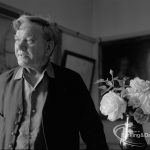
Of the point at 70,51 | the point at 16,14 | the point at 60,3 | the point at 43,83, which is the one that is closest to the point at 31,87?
the point at 43,83

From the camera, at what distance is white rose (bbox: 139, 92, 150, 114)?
54.2 inches


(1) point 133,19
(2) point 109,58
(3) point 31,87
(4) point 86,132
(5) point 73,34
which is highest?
(1) point 133,19

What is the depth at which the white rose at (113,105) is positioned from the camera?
54.5 inches

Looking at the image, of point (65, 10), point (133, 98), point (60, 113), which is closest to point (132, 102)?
point (133, 98)

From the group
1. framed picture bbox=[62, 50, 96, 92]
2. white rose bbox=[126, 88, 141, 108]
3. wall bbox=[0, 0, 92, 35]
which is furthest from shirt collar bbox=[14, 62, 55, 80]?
framed picture bbox=[62, 50, 96, 92]

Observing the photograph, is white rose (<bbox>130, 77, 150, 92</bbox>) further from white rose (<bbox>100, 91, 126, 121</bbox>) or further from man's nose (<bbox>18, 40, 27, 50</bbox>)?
man's nose (<bbox>18, 40, 27, 50</bbox>)

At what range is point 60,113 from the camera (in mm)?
1209

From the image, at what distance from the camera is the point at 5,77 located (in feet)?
4.17

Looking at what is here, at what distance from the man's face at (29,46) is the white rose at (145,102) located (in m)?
0.51

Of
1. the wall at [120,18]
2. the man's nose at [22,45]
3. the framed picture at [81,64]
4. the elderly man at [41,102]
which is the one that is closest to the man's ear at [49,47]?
the elderly man at [41,102]

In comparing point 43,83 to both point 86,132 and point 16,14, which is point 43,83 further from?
point 16,14

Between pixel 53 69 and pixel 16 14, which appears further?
pixel 16 14

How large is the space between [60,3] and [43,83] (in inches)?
54.9

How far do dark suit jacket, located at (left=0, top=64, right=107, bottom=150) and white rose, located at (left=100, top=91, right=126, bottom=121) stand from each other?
12 cm
